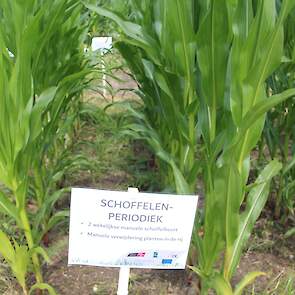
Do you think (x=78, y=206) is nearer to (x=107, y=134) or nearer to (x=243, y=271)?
(x=243, y=271)

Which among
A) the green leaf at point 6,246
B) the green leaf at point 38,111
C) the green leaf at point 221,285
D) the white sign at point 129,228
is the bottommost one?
the green leaf at point 221,285

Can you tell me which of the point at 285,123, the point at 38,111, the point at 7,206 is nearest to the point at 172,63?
the point at 38,111

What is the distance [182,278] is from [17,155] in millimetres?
706

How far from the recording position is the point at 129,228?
1073 millimetres

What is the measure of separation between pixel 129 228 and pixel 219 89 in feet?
1.36

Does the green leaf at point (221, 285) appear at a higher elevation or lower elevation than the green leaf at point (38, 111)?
lower

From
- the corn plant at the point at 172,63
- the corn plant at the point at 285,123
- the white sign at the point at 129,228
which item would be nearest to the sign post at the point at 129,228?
the white sign at the point at 129,228

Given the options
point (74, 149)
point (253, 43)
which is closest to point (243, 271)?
point (253, 43)

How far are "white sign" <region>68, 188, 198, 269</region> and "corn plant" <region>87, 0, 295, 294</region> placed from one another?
0.08m

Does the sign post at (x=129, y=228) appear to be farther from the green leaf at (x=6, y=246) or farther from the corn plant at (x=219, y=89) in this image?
the green leaf at (x=6, y=246)

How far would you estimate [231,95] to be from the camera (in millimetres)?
1011

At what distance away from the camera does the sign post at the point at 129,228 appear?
1.04 meters

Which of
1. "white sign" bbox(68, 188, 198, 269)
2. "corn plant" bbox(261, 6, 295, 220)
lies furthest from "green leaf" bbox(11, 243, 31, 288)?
"corn plant" bbox(261, 6, 295, 220)

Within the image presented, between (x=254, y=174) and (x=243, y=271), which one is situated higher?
(x=254, y=174)
